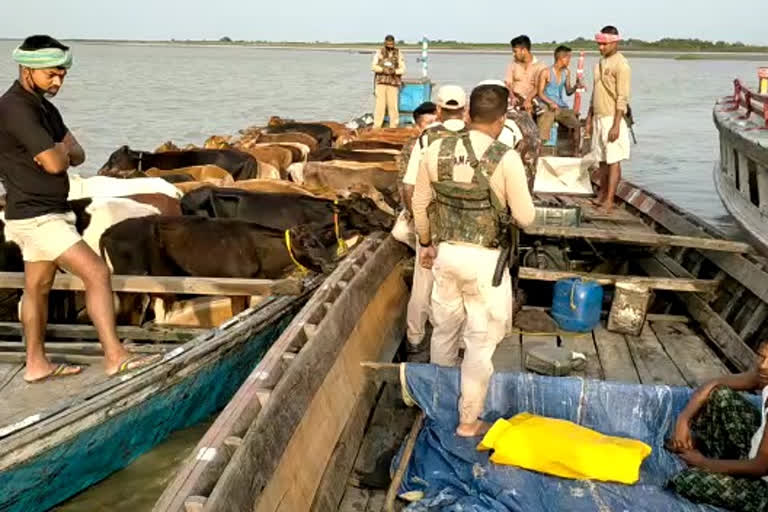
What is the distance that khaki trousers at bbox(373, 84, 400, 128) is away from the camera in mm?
16375

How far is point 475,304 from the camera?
4430mm

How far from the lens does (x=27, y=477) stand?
3.98 metres

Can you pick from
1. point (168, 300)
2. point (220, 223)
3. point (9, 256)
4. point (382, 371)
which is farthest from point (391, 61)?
point (382, 371)

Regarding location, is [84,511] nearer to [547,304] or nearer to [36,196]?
[36,196]

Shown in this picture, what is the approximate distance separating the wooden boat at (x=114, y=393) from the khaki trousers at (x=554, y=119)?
811 cm

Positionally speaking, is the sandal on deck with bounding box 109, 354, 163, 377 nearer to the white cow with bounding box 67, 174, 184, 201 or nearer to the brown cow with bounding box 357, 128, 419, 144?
the white cow with bounding box 67, 174, 184, 201

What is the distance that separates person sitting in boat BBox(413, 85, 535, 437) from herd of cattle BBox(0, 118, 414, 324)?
79.8 inches

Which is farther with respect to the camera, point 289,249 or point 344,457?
point 289,249

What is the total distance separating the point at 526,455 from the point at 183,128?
25.1 metres

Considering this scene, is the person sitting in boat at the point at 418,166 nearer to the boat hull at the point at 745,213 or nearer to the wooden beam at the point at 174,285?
the wooden beam at the point at 174,285

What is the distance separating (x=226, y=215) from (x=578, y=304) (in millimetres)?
3223

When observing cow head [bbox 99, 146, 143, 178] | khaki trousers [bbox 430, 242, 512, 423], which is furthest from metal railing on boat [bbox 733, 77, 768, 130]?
cow head [bbox 99, 146, 143, 178]

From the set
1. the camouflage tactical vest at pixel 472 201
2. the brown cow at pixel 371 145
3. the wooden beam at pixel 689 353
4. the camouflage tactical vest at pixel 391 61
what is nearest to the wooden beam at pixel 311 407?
the camouflage tactical vest at pixel 472 201

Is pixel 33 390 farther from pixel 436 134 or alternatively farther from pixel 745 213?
pixel 745 213
